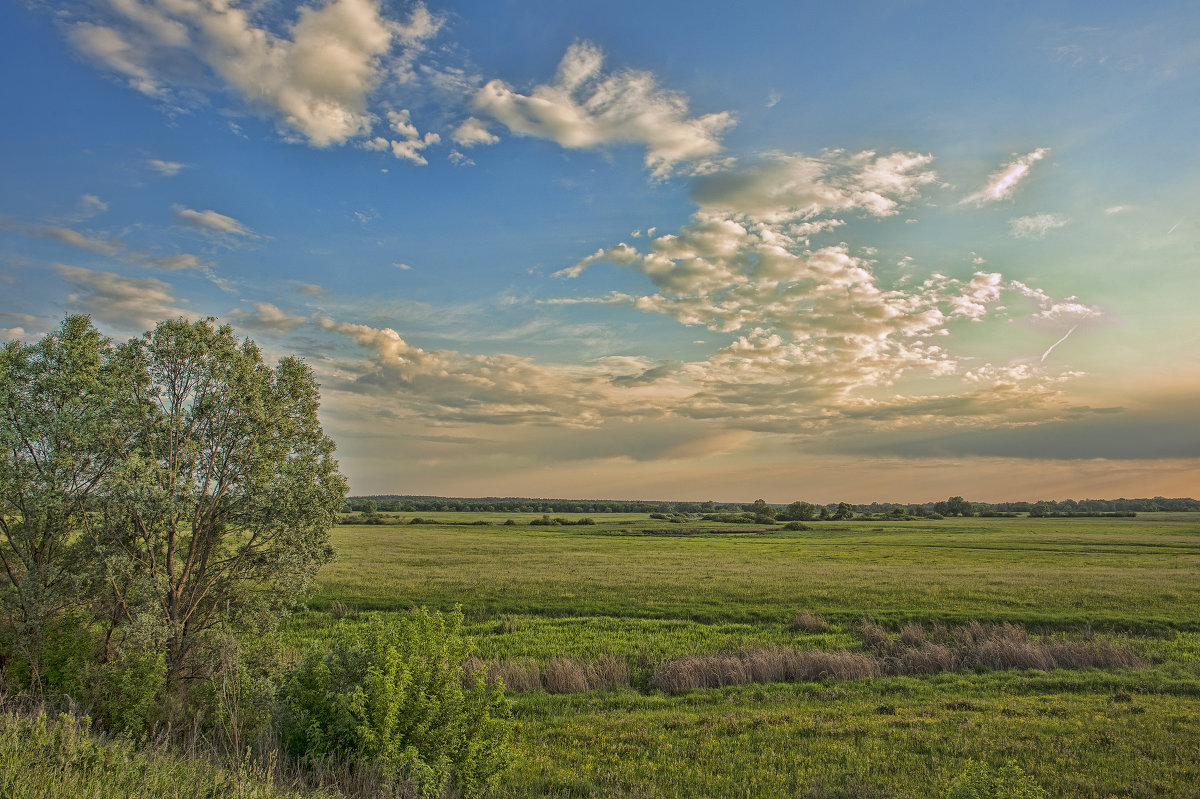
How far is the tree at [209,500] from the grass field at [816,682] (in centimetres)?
747

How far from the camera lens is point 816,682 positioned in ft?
63.0

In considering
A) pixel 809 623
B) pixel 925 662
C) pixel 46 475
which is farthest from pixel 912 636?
pixel 46 475

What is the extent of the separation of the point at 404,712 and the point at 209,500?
8.62m

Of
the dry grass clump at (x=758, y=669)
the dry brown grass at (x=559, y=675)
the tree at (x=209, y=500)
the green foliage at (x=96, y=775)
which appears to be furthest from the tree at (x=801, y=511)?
the green foliage at (x=96, y=775)

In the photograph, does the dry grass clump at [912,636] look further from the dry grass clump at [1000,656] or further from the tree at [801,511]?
the tree at [801,511]

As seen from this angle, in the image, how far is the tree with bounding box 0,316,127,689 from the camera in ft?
43.1

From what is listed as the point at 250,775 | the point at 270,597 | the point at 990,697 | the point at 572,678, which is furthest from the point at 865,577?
the point at 250,775

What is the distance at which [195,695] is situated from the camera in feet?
43.0

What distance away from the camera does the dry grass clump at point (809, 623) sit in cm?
2758

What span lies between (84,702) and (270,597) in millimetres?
4060

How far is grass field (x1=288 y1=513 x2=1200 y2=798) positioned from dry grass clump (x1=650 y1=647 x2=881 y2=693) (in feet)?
2.15

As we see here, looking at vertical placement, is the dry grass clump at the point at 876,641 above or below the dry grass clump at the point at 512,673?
below

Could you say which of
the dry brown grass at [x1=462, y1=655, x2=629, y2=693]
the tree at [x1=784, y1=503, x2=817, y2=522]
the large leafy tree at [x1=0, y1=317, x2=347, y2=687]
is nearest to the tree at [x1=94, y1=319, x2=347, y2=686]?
the large leafy tree at [x1=0, y1=317, x2=347, y2=687]

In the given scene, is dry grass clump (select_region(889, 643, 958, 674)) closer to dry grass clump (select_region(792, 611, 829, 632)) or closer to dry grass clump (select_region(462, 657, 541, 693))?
dry grass clump (select_region(792, 611, 829, 632))
